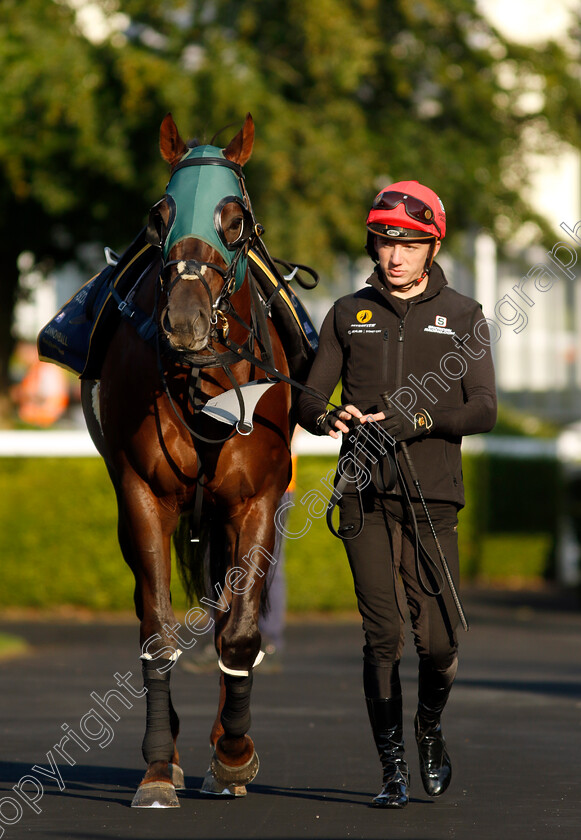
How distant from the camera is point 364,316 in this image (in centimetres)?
563

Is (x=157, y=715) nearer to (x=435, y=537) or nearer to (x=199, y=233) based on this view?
(x=435, y=537)

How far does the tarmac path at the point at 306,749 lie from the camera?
5.20 metres

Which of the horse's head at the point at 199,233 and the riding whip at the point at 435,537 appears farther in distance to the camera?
the riding whip at the point at 435,537

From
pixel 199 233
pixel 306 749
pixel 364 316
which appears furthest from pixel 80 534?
pixel 199 233

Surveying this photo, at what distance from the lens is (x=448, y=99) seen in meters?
17.4

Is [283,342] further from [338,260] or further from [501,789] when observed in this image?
[338,260]

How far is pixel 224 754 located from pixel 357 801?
0.55 metres

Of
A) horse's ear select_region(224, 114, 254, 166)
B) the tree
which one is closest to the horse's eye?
horse's ear select_region(224, 114, 254, 166)

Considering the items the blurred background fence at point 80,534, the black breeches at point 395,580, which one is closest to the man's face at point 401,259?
the black breeches at point 395,580

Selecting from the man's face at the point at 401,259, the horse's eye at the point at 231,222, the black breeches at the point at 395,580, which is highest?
the horse's eye at the point at 231,222

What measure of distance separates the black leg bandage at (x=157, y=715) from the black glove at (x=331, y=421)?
1091 mm

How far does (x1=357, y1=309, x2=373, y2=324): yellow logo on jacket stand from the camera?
562 centimetres

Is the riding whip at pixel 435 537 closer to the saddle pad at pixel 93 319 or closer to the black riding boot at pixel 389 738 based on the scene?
the black riding boot at pixel 389 738

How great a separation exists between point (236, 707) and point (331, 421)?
1216 mm
